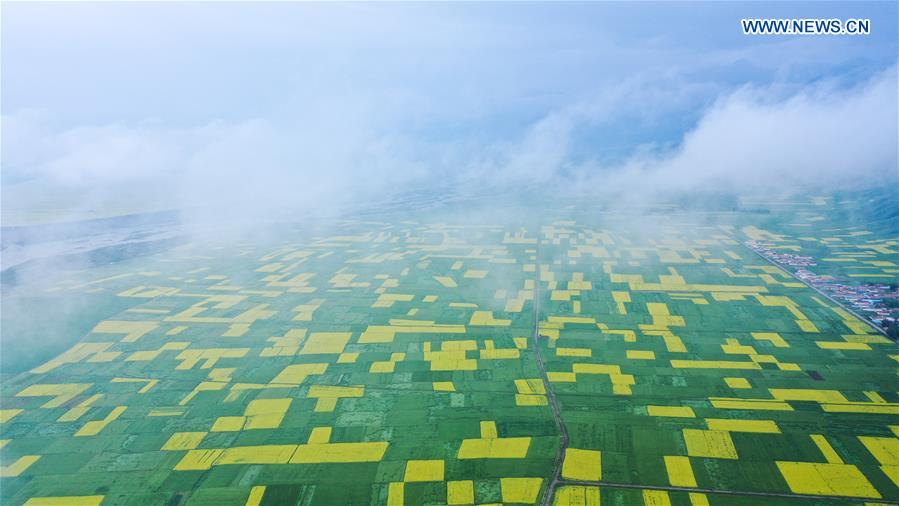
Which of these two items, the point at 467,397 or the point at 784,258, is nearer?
the point at 467,397

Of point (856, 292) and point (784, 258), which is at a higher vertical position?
point (784, 258)

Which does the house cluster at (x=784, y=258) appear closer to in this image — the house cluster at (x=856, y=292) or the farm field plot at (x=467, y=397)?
the house cluster at (x=856, y=292)

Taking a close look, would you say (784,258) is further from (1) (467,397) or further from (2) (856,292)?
(1) (467,397)

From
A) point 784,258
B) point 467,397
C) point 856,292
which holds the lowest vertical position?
point 856,292

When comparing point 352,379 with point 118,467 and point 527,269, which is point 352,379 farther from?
point 527,269

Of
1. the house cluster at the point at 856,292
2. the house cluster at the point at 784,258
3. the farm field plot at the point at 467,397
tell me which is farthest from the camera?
the house cluster at the point at 784,258

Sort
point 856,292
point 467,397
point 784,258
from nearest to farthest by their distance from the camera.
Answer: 1. point 467,397
2. point 856,292
3. point 784,258

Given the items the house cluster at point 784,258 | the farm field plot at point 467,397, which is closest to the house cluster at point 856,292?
the house cluster at point 784,258

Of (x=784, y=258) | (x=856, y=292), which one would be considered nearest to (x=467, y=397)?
(x=856, y=292)

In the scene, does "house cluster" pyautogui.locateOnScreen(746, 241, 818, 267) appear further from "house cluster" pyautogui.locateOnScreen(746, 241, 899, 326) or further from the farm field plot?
the farm field plot

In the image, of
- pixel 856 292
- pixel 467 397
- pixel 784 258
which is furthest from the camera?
pixel 784 258

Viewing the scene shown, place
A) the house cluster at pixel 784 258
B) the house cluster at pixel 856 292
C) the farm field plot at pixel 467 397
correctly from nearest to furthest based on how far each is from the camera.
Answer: the farm field plot at pixel 467 397 < the house cluster at pixel 856 292 < the house cluster at pixel 784 258
